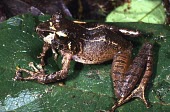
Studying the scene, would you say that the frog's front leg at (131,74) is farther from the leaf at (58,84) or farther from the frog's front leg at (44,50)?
the frog's front leg at (44,50)

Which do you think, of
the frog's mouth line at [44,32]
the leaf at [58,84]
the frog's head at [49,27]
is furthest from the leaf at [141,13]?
the frog's mouth line at [44,32]

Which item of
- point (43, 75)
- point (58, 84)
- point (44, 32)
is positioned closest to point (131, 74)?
point (58, 84)

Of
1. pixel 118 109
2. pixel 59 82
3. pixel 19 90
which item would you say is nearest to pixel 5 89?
pixel 19 90

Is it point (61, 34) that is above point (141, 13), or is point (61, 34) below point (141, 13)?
below

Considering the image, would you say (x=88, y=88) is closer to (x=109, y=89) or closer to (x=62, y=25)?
(x=109, y=89)

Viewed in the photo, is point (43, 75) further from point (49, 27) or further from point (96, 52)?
point (96, 52)

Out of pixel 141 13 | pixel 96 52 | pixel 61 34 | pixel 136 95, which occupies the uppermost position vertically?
pixel 141 13
